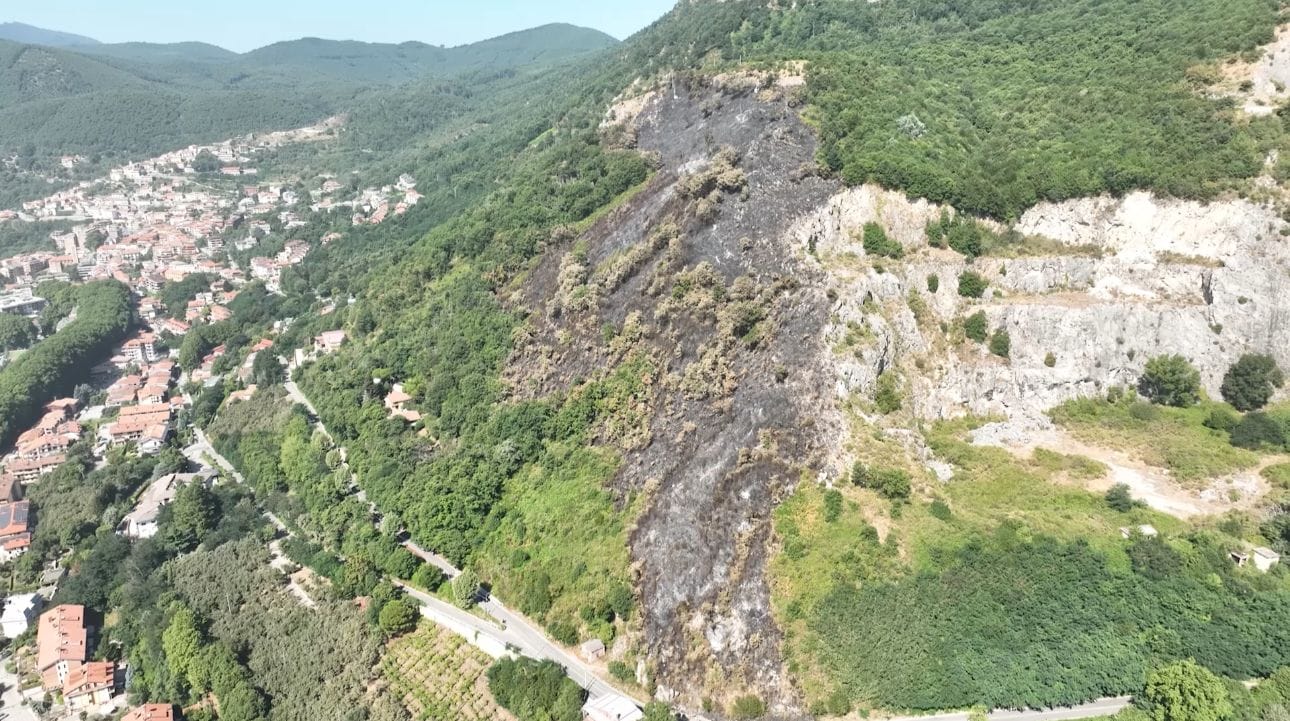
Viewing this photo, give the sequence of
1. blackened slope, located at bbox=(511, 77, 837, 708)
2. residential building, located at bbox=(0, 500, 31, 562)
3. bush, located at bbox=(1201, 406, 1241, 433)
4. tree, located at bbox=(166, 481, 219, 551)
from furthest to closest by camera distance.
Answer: residential building, located at bbox=(0, 500, 31, 562) → tree, located at bbox=(166, 481, 219, 551) → bush, located at bbox=(1201, 406, 1241, 433) → blackened slope, located at bbox=(511, 77, 837, 708)

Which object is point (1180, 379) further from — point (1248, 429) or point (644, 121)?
point (644, 121)

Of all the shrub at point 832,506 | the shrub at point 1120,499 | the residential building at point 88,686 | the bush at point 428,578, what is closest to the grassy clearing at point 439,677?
the bush at point 428,578

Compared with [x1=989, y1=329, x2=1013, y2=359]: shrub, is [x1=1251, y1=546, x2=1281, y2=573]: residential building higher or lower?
lower

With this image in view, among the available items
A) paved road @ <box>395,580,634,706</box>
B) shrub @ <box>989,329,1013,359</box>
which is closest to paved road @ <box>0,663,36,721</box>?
paved road @ <box>395,580,634,706</box>

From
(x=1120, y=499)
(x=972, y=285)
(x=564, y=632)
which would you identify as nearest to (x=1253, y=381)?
(x=1120, y=499)

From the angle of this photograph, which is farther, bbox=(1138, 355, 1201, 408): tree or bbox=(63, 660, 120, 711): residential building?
bbox=(63, 660, 120, 711): residential building

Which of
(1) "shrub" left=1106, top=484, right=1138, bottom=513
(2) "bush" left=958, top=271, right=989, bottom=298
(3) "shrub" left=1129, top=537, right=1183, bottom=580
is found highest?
(2) "bush" left=958, top=271, right=989, bottom=298

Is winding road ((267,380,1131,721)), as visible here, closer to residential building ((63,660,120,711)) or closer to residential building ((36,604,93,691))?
residential building ((63,660,120,711))

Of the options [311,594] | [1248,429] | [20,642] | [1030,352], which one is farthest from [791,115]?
[20,642]

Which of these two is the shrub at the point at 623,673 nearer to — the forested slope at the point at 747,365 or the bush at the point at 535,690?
the forested slope at the point at 747,365
